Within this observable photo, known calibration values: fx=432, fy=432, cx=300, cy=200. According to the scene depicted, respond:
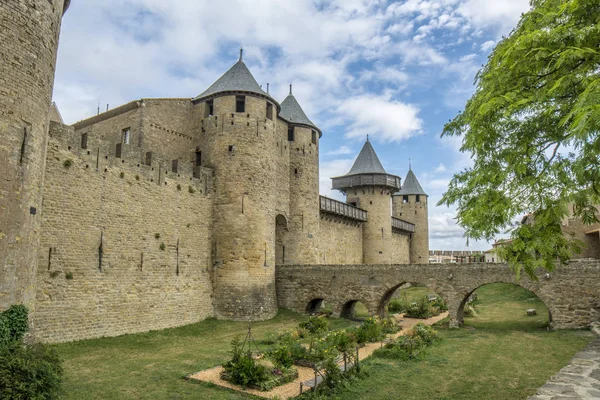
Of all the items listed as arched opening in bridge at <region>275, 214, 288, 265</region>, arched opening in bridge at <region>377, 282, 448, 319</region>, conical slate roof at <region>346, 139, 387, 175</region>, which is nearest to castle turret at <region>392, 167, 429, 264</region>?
conical slate roof at <region>346, 139, 387, 175</region>

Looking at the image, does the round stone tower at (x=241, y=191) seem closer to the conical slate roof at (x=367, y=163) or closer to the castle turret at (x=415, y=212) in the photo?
the conical slate roof at (x=367, y=163)

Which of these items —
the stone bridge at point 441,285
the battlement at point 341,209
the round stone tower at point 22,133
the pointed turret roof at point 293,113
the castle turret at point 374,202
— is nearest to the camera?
the round stone tower at point 22,133

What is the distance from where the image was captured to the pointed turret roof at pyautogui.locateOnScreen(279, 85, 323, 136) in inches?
1029

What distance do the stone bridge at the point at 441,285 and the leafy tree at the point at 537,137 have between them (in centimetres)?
1241

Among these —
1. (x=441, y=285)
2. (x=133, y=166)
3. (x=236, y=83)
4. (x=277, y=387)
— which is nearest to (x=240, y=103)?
(x=236, y=83)

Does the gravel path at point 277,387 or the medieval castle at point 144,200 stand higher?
the medieval castle at point 144,200

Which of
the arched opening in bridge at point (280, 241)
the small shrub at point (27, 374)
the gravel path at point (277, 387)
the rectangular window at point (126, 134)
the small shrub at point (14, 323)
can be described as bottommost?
the gravel path at point (277, 387)

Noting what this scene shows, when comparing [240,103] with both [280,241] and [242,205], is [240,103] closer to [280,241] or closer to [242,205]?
[242,205]

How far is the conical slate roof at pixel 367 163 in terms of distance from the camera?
34.8m

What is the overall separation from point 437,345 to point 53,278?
12.6 metres

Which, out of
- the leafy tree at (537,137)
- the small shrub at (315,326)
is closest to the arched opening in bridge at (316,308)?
the small shrub at (315,326)

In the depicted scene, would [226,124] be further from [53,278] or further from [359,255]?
[359,255]

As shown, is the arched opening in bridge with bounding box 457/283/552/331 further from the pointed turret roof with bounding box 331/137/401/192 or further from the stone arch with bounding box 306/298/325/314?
the pointed turret roof with bounding box 331/137/401/192

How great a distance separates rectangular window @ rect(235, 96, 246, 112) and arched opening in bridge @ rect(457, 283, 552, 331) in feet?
44.1
